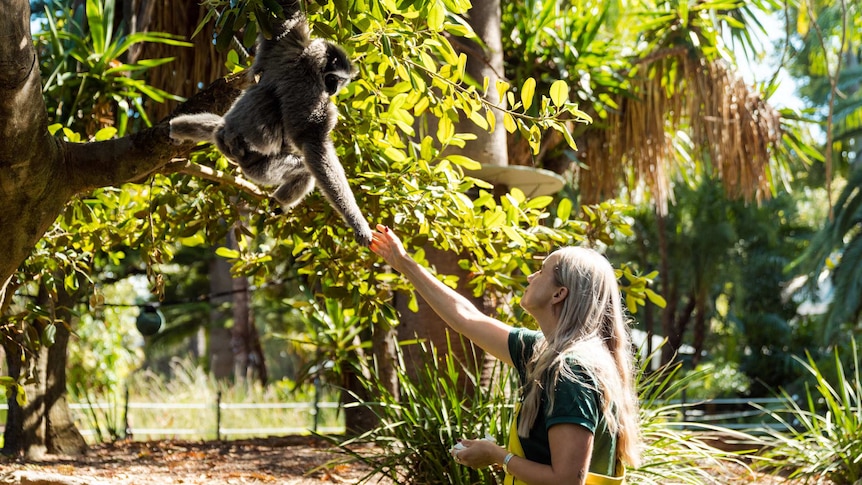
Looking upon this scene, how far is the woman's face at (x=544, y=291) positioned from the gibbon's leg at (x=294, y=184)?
74 centimetres

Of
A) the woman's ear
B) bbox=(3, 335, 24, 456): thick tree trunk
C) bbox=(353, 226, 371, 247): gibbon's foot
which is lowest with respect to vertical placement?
bbox=(3, 335, 24, 456): thick tree trunk

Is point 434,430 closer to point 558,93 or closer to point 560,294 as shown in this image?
point 560,294

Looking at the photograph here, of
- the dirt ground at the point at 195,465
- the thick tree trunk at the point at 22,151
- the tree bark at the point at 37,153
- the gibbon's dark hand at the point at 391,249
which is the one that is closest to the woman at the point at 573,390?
the gibbon's dark hand at the point at 391,249

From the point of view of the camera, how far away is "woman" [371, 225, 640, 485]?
2.05 metres

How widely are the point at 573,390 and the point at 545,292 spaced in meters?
0.37

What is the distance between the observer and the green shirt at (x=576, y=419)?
205 centimetres

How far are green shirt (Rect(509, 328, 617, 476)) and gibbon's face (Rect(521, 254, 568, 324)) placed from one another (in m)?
0.25

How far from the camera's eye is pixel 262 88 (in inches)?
76.8

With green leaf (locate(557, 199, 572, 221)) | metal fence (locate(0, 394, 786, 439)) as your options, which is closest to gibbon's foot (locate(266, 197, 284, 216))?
green leaf (locate(557, 199, 572, 221))

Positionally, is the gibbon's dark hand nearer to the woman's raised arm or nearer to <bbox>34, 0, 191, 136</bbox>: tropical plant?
the woman's raised arm

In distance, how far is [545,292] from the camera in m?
2.34

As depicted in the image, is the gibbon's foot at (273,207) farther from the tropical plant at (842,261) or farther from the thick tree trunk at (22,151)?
the tropical plant at (842,261)

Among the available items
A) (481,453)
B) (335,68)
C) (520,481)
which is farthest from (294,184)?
(520,481)

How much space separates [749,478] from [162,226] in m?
3.99
